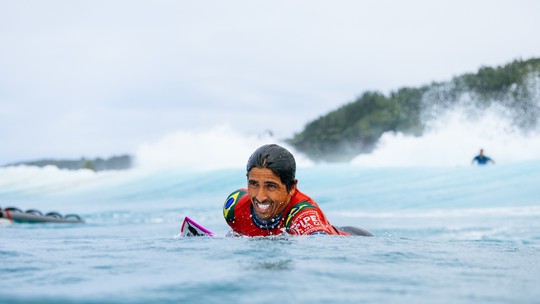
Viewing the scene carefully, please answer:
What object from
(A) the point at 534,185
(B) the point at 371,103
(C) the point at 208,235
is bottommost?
(C) the point at 208,235

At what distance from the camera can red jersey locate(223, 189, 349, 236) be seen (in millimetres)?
5191

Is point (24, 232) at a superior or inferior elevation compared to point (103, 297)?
superior

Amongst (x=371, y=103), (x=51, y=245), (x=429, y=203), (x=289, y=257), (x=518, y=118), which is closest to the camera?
(x=289, y=257)

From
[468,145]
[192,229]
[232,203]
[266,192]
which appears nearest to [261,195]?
[266,192]

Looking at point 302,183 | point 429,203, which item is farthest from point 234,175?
point 429,203

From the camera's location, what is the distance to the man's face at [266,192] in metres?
5.32

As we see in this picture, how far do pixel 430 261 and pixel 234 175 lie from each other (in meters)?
27.9

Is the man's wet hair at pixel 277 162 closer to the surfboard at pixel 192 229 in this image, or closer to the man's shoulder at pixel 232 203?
the man's shoulder at pixel 232 203

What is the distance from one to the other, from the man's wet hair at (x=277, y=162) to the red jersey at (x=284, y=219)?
18cm

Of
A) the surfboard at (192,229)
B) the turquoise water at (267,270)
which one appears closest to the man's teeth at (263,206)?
the turquoise water at (267,270)

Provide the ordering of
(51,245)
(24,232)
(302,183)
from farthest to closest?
(302,183)
(24,232)
(51,245)

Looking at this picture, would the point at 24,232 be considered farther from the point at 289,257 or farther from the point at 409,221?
the point at 289,257

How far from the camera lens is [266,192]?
533 cm

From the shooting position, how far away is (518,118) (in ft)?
151
